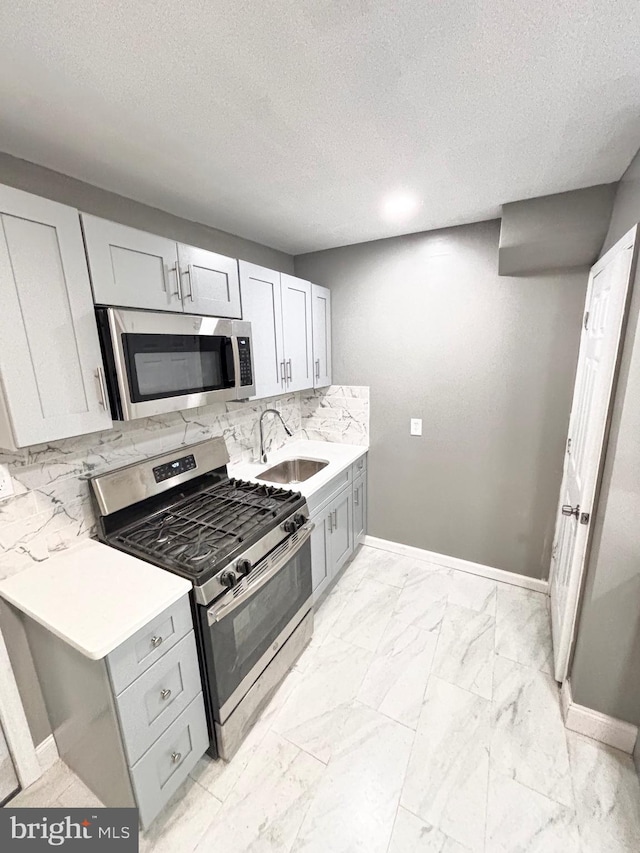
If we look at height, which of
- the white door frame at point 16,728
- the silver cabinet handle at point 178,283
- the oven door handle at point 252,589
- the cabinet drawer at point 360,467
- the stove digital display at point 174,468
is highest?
the silver cabinet handle at point 178,283

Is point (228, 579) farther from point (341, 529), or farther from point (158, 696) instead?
point (341, 529)

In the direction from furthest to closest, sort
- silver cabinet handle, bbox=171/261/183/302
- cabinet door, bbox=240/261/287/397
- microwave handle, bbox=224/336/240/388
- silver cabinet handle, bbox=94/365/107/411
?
→ cabinet door, bbox=240/261/287/397, microwave handle, bbox=224/336/240/388, silver cabinet handle, bbox=171/261/183/302, silver cabinet handle, bbox=94/365/107/411

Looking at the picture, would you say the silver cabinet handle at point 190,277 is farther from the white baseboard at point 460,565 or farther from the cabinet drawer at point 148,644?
the white baseboard at point 460,565

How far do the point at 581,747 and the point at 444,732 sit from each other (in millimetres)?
562

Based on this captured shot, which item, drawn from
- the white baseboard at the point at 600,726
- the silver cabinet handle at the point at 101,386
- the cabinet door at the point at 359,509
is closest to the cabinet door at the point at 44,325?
the silver cabinet handle at the point at 101,386

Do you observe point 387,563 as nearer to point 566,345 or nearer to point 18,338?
point 566,345

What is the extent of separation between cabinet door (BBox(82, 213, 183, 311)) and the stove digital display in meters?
0.78

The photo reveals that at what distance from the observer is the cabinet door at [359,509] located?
266cm

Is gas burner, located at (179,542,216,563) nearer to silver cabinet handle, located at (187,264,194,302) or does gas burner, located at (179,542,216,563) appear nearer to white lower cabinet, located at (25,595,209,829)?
white lower cabinet, located at (25,595,209,829)

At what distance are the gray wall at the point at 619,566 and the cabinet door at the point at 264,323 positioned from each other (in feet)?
5.47

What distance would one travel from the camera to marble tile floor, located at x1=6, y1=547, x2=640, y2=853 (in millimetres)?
1225

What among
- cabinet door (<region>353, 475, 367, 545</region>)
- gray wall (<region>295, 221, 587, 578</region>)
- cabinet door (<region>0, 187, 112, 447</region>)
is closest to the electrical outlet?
cabinet door (<region>0, 187, 112, 447</region>)

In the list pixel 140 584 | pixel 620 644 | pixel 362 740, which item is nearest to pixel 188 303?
pixel 140 584

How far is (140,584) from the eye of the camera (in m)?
1.23
